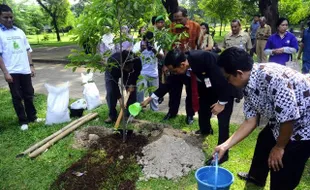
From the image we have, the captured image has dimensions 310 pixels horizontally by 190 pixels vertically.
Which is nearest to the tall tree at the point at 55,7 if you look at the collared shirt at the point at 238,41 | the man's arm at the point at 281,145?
the collared shirt at the point at 238,41

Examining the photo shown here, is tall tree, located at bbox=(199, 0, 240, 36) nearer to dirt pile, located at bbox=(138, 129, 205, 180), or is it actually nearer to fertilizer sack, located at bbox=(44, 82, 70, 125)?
fertilizer sack, located at bbox=(44, 82, 70, 125)

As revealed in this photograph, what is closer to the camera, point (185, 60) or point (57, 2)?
point (185, 60)

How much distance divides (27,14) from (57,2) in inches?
205

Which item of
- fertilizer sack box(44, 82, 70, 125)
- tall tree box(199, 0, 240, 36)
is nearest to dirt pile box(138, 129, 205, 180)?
fertilizer sack box(44, 82, 70, 125)

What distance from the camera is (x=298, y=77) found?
6.17 feet

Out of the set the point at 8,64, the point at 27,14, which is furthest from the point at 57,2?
the point at 8,64

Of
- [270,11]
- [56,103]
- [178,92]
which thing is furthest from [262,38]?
[56,103]

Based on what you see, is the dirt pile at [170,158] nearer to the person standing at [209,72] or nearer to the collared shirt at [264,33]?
the person standing at [209,72]

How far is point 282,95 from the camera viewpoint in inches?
70.1

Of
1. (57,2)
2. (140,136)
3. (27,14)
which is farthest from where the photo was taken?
(27,14)

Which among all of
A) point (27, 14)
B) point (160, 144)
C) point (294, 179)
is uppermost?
point (27, 14)

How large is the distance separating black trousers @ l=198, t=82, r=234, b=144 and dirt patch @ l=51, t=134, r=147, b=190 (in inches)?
37.0

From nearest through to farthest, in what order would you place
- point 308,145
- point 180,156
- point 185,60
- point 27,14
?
point 308,145 < point 185,60 < point 180,156 < point 27,14

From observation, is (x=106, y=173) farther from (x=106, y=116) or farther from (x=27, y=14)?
(x=27, y=14)
